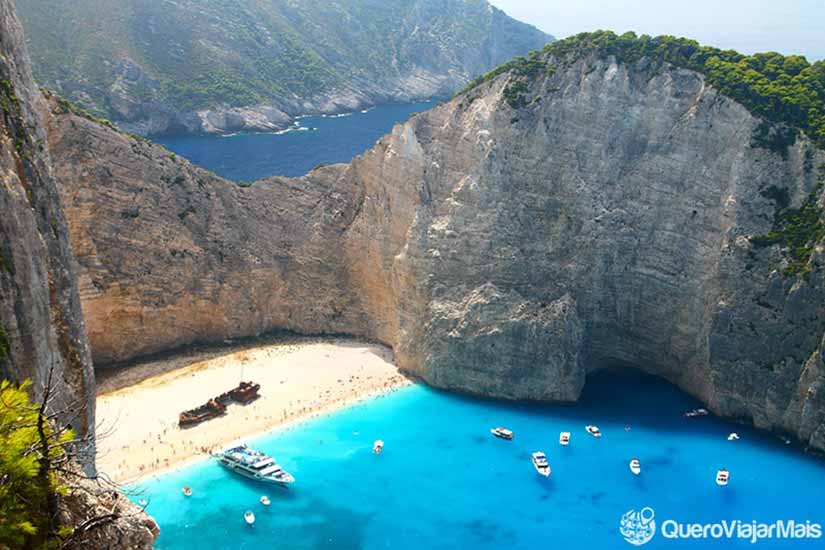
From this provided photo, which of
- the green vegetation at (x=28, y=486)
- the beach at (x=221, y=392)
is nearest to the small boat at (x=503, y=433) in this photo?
the beach at (x=221, y=392)

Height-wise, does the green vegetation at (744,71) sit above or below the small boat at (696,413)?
above

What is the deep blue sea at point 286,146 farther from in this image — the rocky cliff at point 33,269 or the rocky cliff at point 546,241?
the rocky cliff at point 33,269

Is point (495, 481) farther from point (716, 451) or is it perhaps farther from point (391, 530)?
point (716, 451)

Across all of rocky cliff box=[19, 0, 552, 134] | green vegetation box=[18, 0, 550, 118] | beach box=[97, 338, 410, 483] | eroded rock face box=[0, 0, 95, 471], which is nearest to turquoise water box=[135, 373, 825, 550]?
beach box=[97, 338, 410, 483]

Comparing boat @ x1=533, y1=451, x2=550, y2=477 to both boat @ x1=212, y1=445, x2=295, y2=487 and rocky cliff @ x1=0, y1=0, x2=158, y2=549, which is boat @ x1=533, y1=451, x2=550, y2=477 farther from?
rocky cliff @ x1=0, y1=0, x2=158, y2=549

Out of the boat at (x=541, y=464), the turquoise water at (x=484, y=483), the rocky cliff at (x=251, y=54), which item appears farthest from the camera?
the rocky cliff at (x=251, y=54)

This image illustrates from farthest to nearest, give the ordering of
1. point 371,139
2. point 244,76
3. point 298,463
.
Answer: point 244,76, point 371,139, point 298,463

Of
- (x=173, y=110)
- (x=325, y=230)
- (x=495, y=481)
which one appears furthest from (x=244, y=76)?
(x=495, y=481)

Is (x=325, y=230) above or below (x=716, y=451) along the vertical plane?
above
